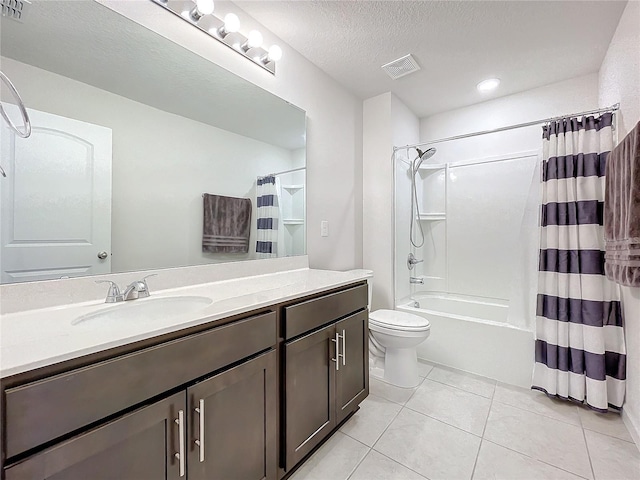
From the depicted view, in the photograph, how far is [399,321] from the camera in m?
2.01

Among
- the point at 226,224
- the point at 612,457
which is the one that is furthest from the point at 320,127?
the point at 612,457

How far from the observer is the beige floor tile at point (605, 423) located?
1542mm

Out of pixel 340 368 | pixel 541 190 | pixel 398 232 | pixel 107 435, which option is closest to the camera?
pixel 107 435

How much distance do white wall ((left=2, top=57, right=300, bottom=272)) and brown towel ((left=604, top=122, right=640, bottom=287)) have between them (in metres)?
1.89

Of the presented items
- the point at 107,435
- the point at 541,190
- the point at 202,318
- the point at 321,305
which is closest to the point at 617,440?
the point at 541,190

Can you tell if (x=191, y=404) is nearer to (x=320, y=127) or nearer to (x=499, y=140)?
(x=320, y=127)

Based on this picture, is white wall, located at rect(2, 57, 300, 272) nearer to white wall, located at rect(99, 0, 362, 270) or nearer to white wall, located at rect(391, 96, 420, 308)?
white wall, located at rect(99, 0, 362, 270)

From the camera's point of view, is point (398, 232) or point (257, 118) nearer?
point (257, 118)

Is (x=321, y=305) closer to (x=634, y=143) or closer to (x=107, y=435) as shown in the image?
(x=107, y=435)

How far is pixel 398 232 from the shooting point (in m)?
2.62

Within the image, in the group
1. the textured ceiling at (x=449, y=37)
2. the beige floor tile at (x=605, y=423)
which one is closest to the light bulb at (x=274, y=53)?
the textured ceiling at (x=449, y=37)

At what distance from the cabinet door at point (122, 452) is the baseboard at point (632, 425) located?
2160mm

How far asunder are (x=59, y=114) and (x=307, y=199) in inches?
52.8

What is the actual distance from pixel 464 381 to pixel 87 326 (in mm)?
2330
